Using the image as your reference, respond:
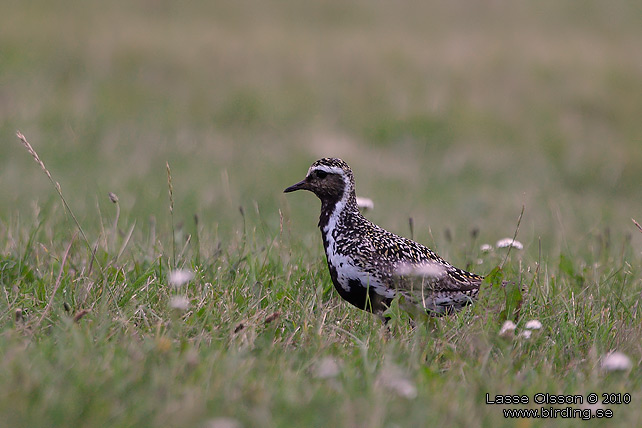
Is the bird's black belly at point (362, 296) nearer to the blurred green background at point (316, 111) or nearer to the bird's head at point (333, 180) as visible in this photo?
the bird's head at point (333, 180)

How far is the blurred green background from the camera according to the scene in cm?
1245

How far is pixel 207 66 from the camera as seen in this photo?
18234mm

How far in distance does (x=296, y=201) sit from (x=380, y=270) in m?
7.66

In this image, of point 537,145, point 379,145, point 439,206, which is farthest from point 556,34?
point 439,206

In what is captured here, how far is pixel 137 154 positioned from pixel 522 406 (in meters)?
11.2

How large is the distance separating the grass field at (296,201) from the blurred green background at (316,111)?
69 mm

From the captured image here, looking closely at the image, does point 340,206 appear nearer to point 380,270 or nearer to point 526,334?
point 380,270

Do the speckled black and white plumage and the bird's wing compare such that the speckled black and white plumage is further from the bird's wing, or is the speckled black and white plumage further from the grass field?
the grass field

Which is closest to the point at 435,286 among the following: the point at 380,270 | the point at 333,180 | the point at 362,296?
the point at 380,270

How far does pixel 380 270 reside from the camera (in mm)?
5129

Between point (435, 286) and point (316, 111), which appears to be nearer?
point (435, 286)

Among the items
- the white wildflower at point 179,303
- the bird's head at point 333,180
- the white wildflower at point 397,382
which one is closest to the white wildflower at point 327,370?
the white wildflower at point 397,382

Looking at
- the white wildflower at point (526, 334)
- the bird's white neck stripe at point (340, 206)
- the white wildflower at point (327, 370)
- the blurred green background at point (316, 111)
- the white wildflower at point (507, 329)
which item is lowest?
the blurred green background at point (316, 111)

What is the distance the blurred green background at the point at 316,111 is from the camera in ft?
40.9
